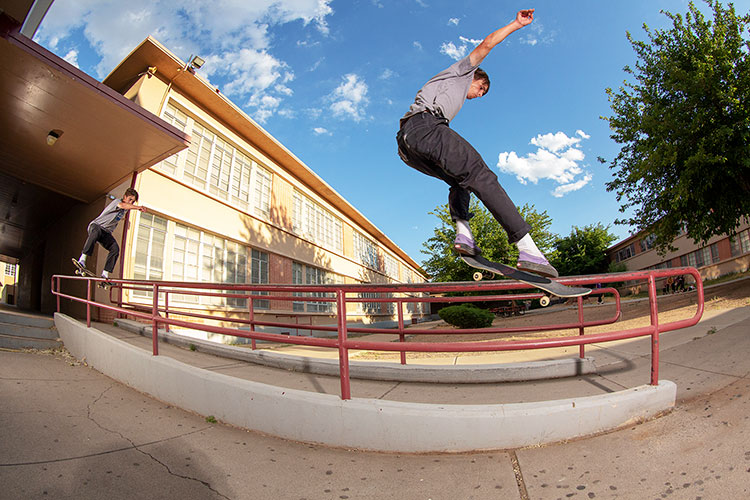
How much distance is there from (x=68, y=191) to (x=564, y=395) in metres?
12.0

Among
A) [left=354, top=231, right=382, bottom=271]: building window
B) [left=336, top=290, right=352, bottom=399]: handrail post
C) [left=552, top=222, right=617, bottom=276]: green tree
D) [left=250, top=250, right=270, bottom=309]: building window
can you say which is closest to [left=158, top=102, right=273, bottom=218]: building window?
[left=250, top=250, right=270, bottom=309]: building window

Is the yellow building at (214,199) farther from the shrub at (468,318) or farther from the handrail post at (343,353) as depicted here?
the shrub at (468,318)

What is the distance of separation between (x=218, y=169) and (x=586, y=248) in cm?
4729

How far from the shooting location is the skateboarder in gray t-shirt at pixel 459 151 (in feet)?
8.13

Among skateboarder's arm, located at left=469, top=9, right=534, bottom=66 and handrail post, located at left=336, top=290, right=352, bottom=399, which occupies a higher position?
skateboarder's arm, located at left=469, top=9, right=534, bottom=66

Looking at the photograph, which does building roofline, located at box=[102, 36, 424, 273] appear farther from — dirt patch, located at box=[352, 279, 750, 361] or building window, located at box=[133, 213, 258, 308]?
dirt patch, located at box=[352, 279, 750, 361]

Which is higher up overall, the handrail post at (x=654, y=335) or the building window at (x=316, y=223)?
the building window at (x=316, y=223)

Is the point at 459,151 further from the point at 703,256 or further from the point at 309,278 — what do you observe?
the point at 703,256

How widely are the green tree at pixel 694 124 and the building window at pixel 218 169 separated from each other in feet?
47.5

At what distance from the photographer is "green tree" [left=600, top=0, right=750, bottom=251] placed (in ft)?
37.3

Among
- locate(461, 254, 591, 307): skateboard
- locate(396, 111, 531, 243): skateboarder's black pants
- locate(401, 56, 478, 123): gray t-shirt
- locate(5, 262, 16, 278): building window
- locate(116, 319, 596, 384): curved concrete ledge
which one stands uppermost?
locate(5, 262, 16, 278): building window

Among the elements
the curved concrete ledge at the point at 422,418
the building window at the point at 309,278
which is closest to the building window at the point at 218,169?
the building window at the point at 309,278

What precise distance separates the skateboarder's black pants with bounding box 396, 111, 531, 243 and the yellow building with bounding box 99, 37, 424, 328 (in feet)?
19.2

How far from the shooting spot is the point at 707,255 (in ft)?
101
